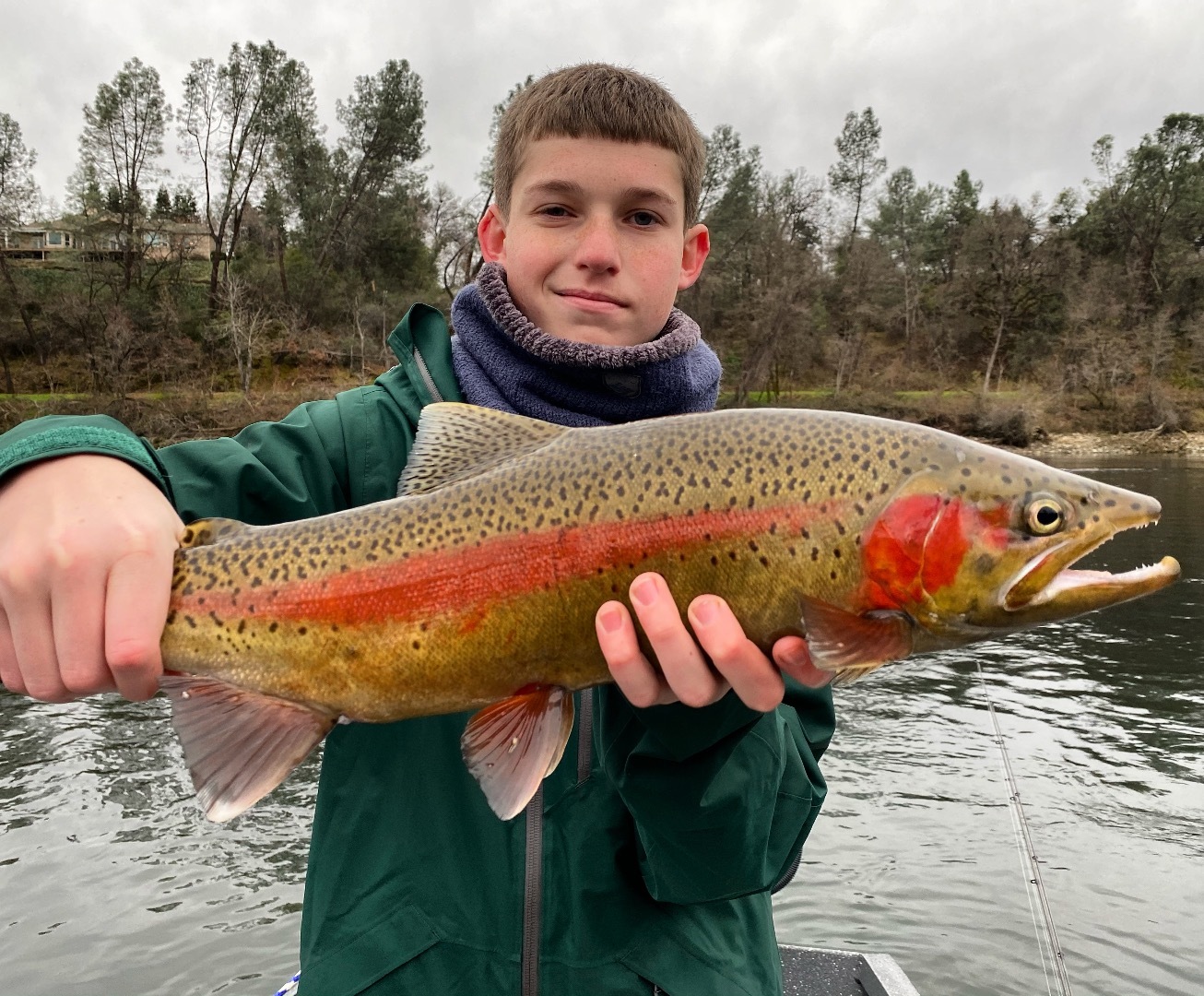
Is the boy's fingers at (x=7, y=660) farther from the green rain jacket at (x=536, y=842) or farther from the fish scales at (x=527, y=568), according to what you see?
the green rain jacket at (x=536, y=842)

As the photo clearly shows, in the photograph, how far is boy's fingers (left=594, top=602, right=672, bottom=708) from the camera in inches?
72.9

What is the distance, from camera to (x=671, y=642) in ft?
5.99

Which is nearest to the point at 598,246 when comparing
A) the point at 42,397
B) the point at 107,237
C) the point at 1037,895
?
the point at 1037,895

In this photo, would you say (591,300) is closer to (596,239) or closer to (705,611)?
(596,239)

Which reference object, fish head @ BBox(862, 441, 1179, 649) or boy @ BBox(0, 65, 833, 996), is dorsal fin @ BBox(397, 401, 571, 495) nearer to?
boy @ BBox(0, 65, 833, 996)

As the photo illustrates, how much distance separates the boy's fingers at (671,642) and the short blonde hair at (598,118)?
1.72 metres

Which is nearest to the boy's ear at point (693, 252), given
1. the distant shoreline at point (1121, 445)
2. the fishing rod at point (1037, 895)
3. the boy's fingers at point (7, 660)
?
the boy's fingers at point (7, 660)

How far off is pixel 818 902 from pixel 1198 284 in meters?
64.3

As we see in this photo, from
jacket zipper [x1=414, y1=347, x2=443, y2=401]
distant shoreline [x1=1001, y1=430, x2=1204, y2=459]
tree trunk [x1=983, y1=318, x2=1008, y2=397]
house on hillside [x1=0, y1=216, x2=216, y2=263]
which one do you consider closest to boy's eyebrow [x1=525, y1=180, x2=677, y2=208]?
jacket zipper [x1=414, y1=347, x2=443, y2=401]

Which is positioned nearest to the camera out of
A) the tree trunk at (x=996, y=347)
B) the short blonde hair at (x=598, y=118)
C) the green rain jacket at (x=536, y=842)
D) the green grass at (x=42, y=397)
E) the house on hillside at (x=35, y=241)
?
the green rain jacket at (x=536, y=842)

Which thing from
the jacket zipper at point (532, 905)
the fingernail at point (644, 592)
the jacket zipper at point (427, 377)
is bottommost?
the jacket zipper at point (532, 905)

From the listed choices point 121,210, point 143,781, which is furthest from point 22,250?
point 143,781

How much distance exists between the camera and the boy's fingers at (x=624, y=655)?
1852 millimetres

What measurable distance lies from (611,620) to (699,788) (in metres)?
0.49
